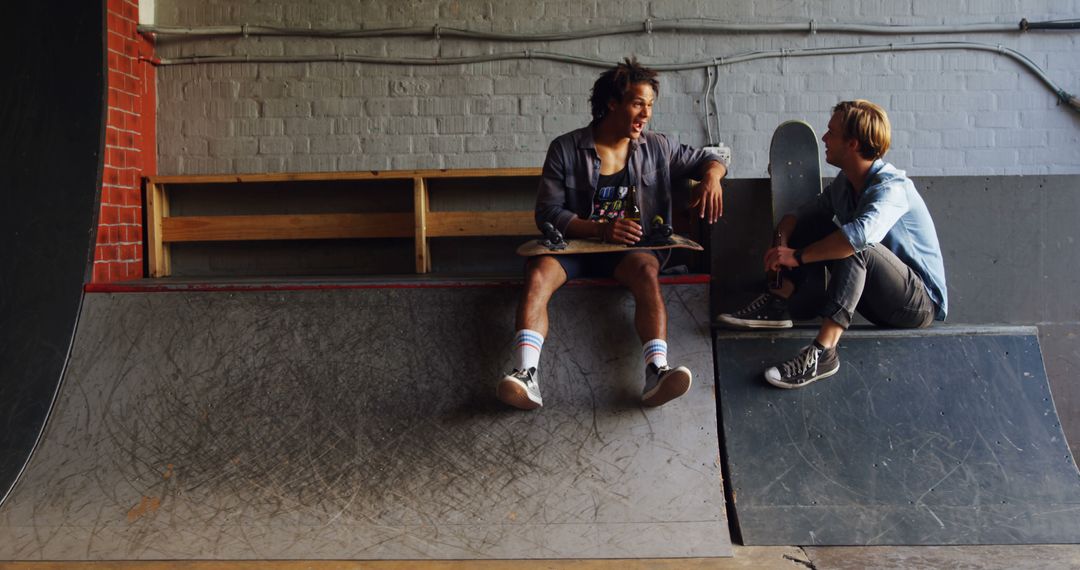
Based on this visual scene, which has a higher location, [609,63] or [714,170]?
[609,63]

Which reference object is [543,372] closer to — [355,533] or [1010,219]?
[355,533]

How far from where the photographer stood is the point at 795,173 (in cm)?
322

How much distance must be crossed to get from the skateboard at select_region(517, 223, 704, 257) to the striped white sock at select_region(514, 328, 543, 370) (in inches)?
12.6

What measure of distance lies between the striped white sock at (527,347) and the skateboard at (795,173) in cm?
110

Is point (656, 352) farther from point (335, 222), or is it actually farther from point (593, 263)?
point (335, 222)

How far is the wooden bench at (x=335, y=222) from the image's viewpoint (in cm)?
468

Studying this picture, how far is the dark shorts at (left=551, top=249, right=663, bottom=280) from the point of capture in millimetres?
3064

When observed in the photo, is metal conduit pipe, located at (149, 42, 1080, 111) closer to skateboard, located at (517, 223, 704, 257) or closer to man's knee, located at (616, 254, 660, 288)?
skateboard, located at (517, 223, 704, 257)

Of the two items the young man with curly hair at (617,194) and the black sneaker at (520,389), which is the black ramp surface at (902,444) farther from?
the black sneaker at (520,389)

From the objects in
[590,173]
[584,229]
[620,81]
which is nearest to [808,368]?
[584,229]

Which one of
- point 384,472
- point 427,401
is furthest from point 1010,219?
point 384,472

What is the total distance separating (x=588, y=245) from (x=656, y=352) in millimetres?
490

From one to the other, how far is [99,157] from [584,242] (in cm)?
199

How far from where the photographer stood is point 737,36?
4.73 meters
